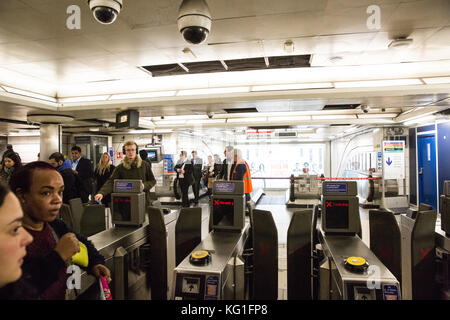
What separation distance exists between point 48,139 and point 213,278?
630 cm

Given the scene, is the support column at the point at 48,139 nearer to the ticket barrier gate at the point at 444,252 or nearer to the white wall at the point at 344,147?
the ticket barrier gate at the point at 444,252

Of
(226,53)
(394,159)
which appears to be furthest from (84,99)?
(394,159)

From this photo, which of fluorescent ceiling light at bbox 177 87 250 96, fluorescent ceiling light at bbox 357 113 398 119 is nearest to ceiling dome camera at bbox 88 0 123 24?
fluorescent ceiling light at bbox 177 87 250 96

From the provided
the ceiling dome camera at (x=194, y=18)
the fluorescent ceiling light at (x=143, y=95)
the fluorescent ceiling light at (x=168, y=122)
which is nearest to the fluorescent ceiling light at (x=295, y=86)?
the fluorescent ceiling light at (x=143, y=95)

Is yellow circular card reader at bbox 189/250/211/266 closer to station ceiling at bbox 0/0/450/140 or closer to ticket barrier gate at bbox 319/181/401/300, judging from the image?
ticket barrier gate at bbox 319/181/401/300

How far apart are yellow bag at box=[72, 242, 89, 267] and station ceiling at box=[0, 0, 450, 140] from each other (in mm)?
2222

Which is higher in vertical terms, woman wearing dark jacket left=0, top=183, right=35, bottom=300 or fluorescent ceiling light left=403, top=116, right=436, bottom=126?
fluorescent ceiling light left=403, top=116, right=436, bottom=126

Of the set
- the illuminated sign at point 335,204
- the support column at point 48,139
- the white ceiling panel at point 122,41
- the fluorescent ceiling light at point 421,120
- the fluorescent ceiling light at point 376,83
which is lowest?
the illuminated sign at point 335,204

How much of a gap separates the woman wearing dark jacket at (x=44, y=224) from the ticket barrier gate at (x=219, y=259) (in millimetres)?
827

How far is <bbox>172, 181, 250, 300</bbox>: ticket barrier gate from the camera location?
1.81 metres

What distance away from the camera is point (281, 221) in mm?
6535

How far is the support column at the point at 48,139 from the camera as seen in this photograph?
653 centimetres

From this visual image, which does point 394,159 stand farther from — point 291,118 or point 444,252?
point 444,252
